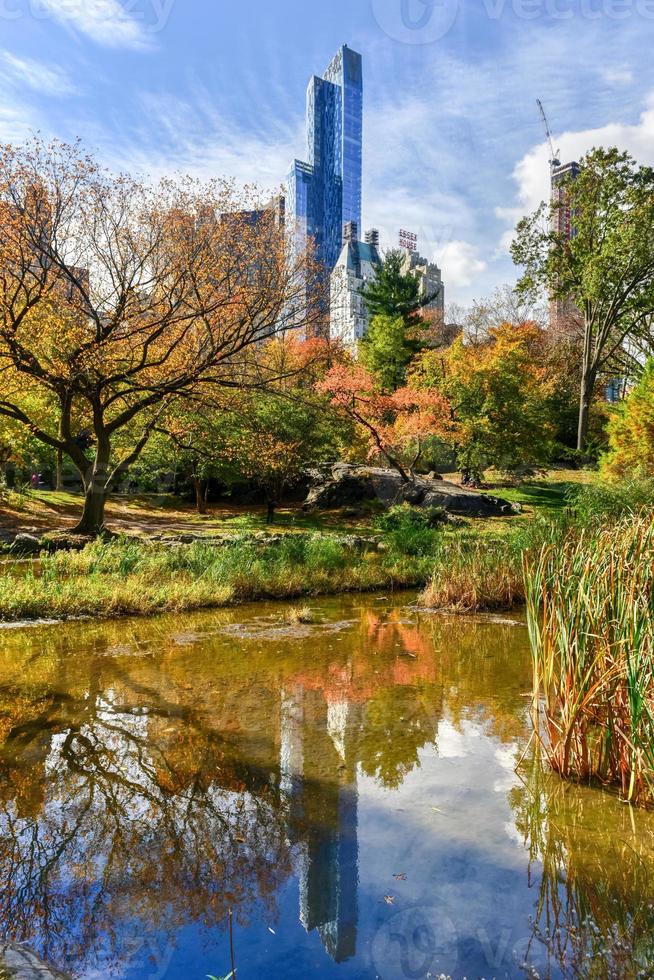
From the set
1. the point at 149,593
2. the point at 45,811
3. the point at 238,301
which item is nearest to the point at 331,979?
the point at 45,811

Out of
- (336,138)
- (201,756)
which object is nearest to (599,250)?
(201,756)

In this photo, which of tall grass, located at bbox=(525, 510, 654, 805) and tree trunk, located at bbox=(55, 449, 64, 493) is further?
tree trunk, located at bbox=(55, 449, 64, 493)

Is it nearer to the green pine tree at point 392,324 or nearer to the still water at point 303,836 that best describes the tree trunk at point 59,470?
the green pine tree at point 392,324

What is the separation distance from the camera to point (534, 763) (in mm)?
4723

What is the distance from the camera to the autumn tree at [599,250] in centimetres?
2517

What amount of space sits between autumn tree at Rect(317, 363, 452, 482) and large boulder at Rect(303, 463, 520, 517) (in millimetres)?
577

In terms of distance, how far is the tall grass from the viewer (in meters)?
3.79

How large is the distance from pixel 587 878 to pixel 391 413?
20.3 m

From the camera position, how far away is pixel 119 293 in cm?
1449

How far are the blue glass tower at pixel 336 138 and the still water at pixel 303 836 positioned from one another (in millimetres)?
136757

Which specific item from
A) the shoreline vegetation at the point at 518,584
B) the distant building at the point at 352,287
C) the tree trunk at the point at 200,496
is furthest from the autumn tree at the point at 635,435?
the tree trunk at the point at 200,496

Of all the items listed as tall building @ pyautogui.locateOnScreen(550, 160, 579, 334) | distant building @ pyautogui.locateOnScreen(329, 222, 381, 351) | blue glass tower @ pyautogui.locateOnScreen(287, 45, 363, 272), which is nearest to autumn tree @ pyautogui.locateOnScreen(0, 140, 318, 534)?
distant building @ pyautogui.locateOnScreen(329, 222, 381, 351)

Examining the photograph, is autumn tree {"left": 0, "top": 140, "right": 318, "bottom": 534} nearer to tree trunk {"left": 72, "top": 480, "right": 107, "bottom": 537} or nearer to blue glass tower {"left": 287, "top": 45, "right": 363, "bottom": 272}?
tree trunk {"left": 72, "top": 480, "right": 107, "bottom": 537}

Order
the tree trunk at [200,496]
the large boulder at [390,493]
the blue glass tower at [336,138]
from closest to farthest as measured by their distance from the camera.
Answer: the large boulder at [390,493] → the tree trunk at [200,496] → the blue glass tower at [336,138]
